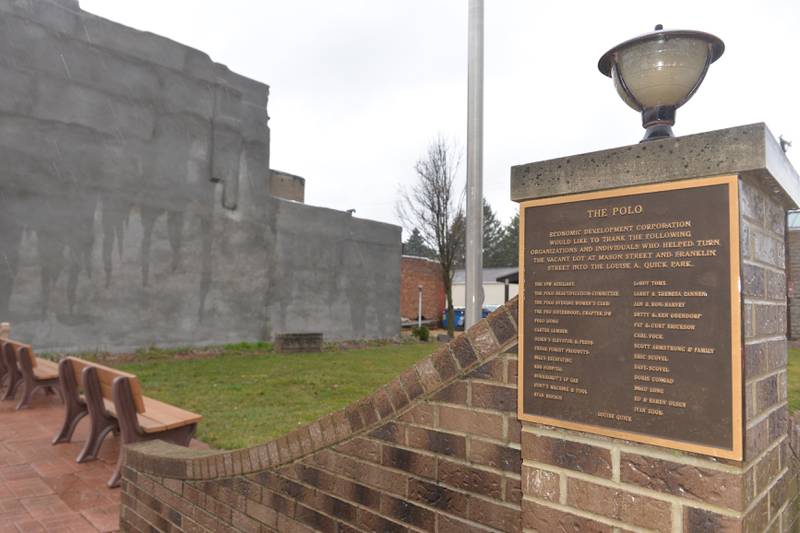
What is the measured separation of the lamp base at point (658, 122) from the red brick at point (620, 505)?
1.20 m

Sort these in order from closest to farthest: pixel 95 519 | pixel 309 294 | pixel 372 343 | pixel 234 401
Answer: pixel 95 519, pixel 234 401, pixel 309 294, pixel 372 343

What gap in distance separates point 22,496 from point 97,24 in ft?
42.8

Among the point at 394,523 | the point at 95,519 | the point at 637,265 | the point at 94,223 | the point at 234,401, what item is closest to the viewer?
the point at 637,265

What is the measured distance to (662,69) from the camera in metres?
1.90

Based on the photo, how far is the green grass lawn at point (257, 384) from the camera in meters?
6.67

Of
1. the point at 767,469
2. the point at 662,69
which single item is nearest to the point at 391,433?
the point at 767,469

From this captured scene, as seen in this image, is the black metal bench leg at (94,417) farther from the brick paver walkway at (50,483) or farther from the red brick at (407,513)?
the red brick at (407,513)

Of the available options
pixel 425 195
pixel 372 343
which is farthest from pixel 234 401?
pixel 425 195

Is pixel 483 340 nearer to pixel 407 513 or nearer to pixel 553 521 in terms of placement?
pixel 553 521

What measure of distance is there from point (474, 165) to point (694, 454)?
15.1 feet

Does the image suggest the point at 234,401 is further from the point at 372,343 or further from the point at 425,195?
the point at 425,195

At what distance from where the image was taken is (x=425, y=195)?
24578 mm

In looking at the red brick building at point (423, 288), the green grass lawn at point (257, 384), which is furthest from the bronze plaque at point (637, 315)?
the red brick building at point (423, 288)

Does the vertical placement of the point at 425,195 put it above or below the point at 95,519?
above
